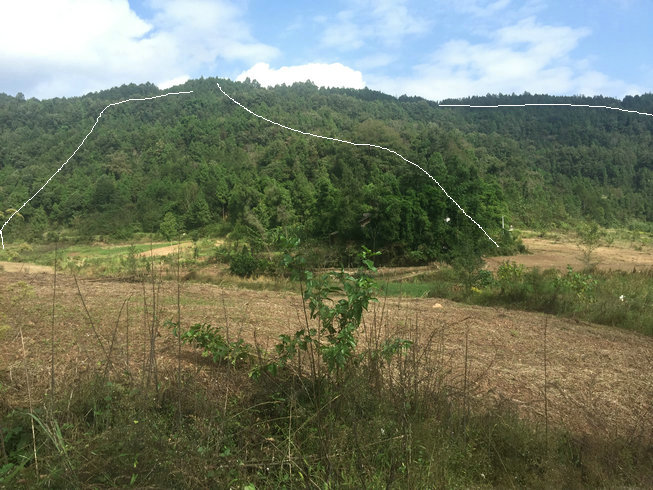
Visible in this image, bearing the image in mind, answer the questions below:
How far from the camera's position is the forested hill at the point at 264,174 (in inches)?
536

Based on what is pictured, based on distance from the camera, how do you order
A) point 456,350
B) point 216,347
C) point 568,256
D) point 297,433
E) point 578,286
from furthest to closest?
point 568,256, point 578,286, point 456,350, point 216,347, point 297,433

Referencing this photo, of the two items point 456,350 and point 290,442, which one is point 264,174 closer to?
point 456,350

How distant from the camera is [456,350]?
6.31 meters

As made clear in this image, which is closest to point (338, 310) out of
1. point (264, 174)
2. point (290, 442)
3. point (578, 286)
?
point (290, 442)

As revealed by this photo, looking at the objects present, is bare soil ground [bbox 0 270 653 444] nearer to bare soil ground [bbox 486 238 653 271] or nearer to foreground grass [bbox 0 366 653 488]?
foreground grass [bbox 0 366 653 488]

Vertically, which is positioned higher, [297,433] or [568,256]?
[297,433]

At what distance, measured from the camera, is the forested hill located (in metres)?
13.6

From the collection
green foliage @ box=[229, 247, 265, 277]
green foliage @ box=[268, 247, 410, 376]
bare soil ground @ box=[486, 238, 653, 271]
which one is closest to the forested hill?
green foliage @ box=[229, 247, 265, 277]

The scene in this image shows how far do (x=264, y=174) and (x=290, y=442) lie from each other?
27.6 metres

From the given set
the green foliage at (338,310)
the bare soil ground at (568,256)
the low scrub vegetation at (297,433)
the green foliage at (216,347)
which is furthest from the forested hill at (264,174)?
the low scrub vegetation at (297,433)

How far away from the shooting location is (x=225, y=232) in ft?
75.3

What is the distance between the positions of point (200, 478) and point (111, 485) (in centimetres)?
50

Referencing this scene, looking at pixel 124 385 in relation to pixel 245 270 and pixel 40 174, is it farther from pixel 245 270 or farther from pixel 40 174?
pixel 245 270

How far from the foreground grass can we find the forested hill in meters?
3.50
